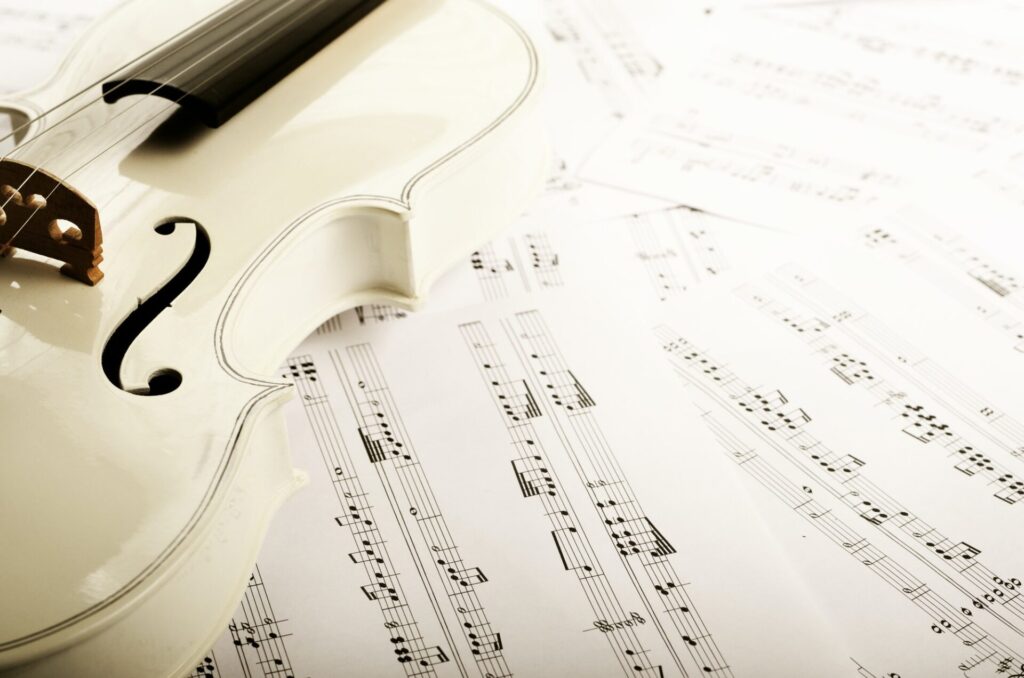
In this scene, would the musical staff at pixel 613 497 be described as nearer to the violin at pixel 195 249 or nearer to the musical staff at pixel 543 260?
the musical staff at pixel 543 260

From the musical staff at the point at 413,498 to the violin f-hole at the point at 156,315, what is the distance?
398 millimetres

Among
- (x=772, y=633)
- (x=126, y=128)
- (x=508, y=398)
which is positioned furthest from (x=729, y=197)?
(x=126, y=128)

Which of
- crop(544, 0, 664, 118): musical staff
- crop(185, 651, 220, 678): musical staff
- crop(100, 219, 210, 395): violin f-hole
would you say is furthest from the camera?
crop(544, 0, 664, 118): musical staff

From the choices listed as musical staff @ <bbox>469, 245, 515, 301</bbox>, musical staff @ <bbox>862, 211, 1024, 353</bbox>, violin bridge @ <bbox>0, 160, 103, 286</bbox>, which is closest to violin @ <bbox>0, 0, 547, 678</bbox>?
violin bridge @ <bbox>0, 160, 103, 286</bbox>

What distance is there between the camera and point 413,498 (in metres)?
1.50

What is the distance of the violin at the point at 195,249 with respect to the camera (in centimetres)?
101

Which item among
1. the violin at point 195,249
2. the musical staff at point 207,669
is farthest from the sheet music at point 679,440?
the violin at point 195,249

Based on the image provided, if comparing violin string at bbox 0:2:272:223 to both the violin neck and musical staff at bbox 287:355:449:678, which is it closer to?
the violin neck

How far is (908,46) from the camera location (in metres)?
2.45

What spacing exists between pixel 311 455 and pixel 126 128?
0.58 meters

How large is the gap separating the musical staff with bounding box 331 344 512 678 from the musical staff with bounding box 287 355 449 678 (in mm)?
40

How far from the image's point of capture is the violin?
1.01 metres

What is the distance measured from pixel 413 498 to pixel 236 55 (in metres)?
0.76

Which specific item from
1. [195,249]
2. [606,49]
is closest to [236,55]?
[195,249]
